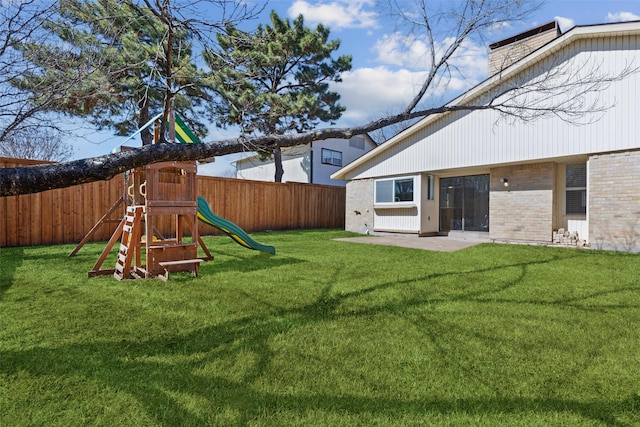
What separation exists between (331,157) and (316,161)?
1.38 m

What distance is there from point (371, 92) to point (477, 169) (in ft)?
15.1

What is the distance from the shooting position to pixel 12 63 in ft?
9.63

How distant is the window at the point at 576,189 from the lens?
28.8 feet

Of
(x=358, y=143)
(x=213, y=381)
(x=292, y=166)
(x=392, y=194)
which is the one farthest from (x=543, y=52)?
(x=292, y=166)

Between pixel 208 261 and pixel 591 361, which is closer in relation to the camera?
pixel 591 361

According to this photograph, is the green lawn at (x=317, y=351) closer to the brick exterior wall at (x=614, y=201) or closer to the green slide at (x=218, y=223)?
the green slide at (x=218, y=223)

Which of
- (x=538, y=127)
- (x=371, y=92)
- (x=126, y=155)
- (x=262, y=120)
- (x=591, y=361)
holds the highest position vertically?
(x=371, y=92)

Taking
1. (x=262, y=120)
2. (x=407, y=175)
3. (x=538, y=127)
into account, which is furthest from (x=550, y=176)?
(x=262, y=120)

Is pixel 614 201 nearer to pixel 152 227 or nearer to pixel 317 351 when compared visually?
pixel 317 351

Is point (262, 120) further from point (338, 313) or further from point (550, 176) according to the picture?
point (550, 176)

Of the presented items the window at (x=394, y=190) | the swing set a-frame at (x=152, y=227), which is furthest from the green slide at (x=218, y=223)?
the window at (x=394, y=190)

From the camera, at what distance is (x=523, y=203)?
9.38 metres

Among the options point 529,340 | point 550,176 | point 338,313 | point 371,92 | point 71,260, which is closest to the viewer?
point 529,340

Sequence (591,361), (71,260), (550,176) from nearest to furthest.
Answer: (591,361) < (71,260) < (550,176)
